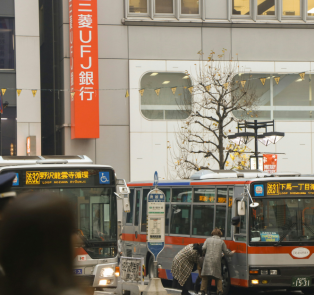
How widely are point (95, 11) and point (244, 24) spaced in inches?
276

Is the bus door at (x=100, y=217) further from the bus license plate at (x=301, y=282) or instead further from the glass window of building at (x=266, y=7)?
the glass window of building at (x=266, y=7)

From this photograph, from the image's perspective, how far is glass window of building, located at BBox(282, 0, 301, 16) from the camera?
26.1 m

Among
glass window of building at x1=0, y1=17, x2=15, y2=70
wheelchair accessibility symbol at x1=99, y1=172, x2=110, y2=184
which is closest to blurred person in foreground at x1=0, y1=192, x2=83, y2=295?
wheelchair accessibility symbol at x1=99, y1=172, x2=110, y2=184

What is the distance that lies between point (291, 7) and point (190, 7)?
4729 millimetres

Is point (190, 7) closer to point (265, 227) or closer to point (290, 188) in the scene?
point (290, 188)

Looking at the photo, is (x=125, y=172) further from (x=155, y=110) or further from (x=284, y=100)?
(x=284, y=100)

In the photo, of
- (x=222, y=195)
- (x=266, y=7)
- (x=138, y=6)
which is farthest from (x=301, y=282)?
(x=266, y=7)

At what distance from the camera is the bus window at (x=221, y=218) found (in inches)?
494

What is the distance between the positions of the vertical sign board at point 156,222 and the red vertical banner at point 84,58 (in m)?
11.8

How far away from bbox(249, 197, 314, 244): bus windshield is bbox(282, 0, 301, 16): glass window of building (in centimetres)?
1632

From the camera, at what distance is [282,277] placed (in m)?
11.5

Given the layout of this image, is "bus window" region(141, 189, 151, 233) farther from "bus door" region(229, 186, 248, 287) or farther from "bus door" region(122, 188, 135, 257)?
"bus door" region(229, 186, 248, 287)

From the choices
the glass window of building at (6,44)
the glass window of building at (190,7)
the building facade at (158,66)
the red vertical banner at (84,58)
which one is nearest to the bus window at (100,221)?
the red vertical banner at (84,58)

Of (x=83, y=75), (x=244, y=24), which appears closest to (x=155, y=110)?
(x=83, y=75)
